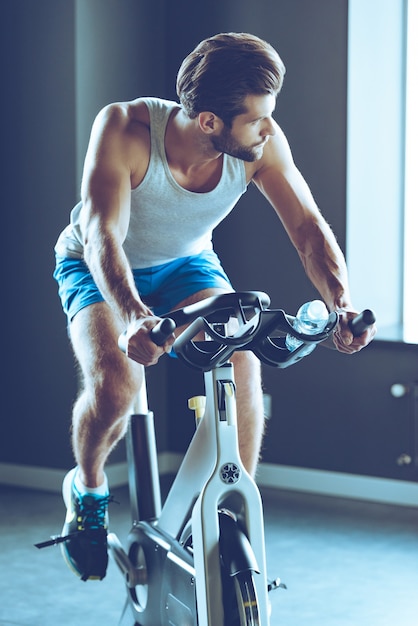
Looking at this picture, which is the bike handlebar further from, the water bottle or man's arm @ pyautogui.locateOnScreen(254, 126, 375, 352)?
man's arm @ pyautogui.locateOnScreen(254, 126, 375, 352)

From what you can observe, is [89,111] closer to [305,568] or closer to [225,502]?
[305,568]

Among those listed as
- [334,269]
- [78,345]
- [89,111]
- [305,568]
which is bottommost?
[305,568]

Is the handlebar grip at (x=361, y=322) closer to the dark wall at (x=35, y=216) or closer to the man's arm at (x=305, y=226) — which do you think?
the man's arm at (x=305, y=226)

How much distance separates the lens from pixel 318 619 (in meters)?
2.78

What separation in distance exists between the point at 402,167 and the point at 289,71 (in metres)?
0.57

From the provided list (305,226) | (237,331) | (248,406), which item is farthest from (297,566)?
(237,331)

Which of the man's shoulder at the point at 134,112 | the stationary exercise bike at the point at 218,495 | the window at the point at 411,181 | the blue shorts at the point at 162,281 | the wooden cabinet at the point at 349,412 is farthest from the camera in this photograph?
the window at the point at 411,181

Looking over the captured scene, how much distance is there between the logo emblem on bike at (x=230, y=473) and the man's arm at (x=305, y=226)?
0.41m

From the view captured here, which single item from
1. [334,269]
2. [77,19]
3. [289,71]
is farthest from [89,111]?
[334,269]

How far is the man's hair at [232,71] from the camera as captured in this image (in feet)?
7.18

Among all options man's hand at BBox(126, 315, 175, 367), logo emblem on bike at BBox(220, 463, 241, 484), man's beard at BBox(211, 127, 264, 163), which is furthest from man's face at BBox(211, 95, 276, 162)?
logo emblem on bike at BBox(220, 463, 241, 484)

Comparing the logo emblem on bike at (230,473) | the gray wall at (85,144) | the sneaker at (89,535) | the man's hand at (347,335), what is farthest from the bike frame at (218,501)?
the gray wall at (85,144)

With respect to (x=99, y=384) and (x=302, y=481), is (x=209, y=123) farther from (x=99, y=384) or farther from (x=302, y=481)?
(x=302, y=481)

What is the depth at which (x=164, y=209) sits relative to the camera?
8.29 ft
